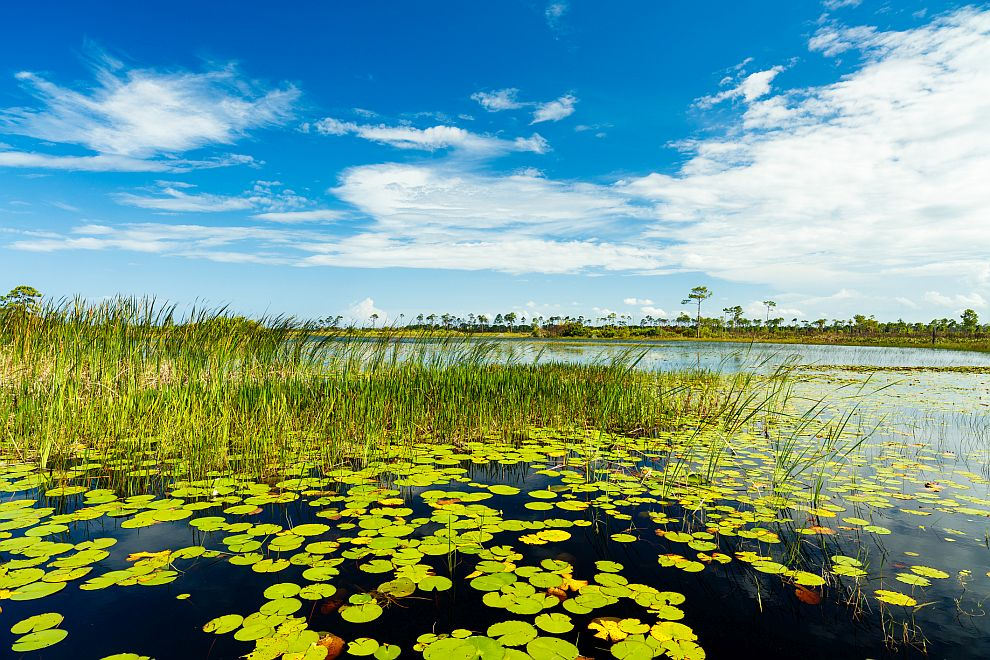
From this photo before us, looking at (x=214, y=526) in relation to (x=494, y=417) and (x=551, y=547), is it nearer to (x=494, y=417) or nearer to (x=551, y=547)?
(x=551, y=547)

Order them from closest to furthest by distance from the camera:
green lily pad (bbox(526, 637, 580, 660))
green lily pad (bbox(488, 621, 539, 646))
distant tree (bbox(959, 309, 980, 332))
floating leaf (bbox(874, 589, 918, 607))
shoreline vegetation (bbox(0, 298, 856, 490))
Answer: green lily pad (bbox(526, 637, 580, 660)), green lily pad (bbox(488, 621, 539, 646)), floating leaf (bbox(874, 589, 918, 607)), shoreline vegetation (bbox(0, 298, 856, 490)), distant tree (bbox(959, 309, 980, 332))

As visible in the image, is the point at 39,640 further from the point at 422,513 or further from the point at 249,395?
the point at 249,395

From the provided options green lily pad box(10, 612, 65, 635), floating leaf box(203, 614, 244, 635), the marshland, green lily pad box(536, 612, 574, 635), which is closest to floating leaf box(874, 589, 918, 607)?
the marshland

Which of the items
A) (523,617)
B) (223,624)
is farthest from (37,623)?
(523,617)

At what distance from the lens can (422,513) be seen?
4582 millimetres

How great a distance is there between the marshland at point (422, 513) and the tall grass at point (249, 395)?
5cm

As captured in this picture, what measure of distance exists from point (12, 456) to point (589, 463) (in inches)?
292

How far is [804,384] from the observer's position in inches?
643

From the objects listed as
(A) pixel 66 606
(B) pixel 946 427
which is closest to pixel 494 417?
(A) pixel 66 606

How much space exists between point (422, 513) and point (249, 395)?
4.10 m

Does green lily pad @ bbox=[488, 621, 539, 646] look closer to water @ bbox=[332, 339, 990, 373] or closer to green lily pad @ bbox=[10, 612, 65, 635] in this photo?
green lily pad @ bbox=[10, 612, 65, 635]

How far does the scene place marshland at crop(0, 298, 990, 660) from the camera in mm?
2842

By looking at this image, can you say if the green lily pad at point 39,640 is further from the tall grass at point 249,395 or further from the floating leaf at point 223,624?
the tall grass at point 249,395

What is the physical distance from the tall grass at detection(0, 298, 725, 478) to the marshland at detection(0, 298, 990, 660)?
5 cm
